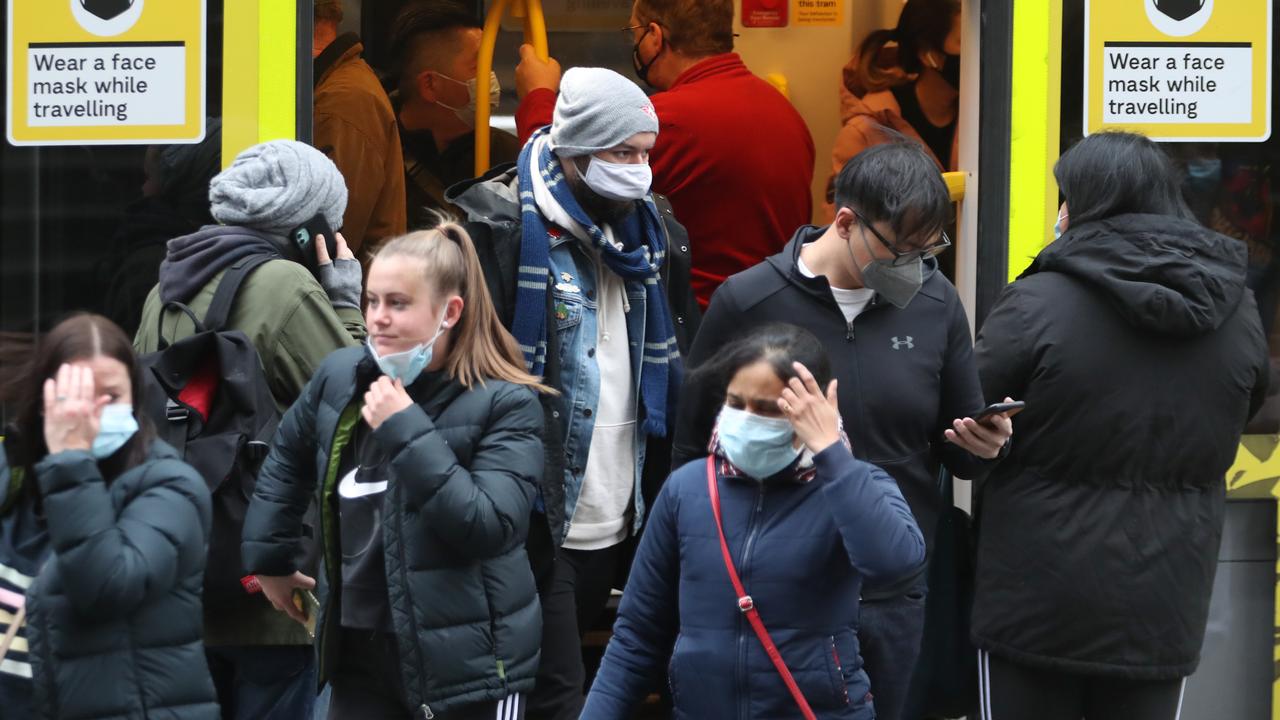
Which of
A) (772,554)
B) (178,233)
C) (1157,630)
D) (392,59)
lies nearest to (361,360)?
(772,554)

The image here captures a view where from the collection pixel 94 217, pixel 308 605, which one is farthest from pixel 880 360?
pixel 94 217

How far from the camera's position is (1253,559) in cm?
449

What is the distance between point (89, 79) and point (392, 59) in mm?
1973

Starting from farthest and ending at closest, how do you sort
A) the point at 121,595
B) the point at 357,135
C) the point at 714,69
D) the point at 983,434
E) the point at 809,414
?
the point at 357,135 → the point at 714,69 → the point at 983,434 → the point at 121,595 → the point at 809,414

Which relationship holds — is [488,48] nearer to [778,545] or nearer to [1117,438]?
[1117,438]

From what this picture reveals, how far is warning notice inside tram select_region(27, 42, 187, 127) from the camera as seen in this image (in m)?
4.16

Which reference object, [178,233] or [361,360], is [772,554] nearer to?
[361,360]

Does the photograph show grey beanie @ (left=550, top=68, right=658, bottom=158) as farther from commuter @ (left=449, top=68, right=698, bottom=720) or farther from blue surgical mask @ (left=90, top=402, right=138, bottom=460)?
blue surgical mask @ (left=90, top=402, right=138, bottom=460)

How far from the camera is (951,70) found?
6.01 m

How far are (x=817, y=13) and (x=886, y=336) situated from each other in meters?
3.22

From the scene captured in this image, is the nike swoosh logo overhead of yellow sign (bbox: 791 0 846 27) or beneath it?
beneath

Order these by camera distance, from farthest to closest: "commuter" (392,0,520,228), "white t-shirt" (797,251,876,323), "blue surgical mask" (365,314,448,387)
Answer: "commuter" (392,0,520,228)
"white t-shirt" (797,251,876,323)
"blue surgical mask" (365,314,448,387)

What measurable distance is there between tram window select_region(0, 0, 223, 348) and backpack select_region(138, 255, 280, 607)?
0.64 meters

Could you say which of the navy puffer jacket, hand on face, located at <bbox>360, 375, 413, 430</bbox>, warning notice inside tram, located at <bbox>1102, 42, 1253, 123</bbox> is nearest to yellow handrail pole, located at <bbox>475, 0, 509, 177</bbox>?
warning notice inside tram, located at <bbox>1102, 42, 1253, 123</bbox>
